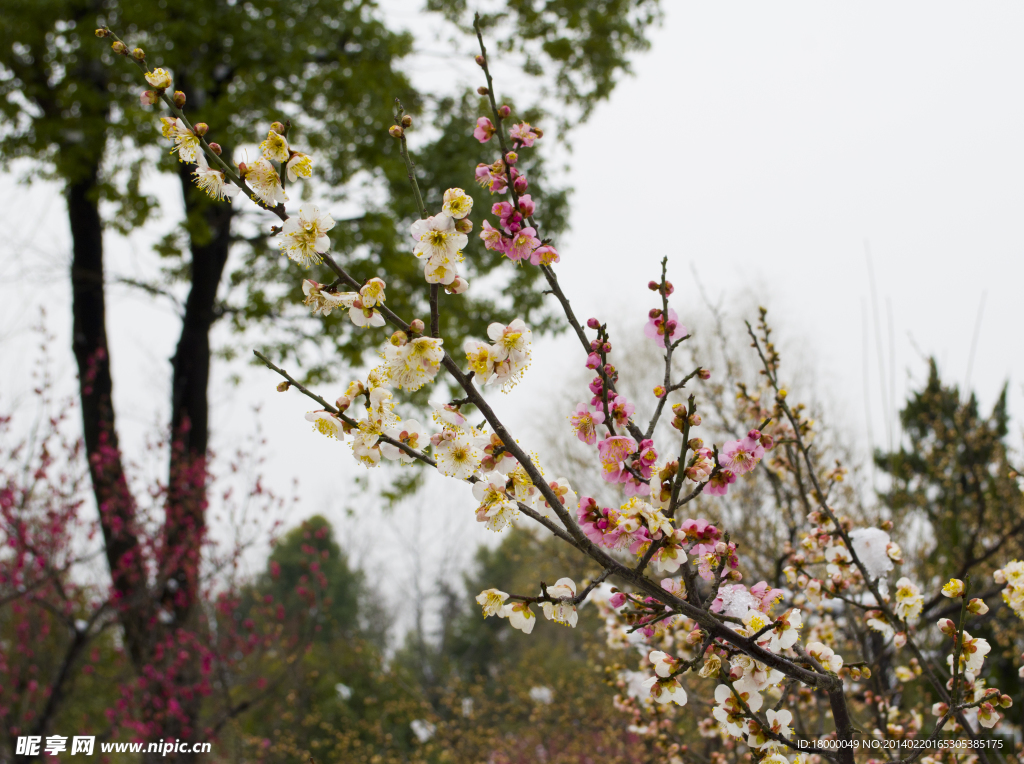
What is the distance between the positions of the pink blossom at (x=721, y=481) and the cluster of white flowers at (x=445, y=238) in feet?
2.23

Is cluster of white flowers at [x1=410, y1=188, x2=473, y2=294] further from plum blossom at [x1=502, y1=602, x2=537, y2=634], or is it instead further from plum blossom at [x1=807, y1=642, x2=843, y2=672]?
plum blossom at [x1=807, y1=642, x2=843, y2=672]

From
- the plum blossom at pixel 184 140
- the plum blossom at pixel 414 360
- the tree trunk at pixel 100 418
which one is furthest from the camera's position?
the tree trunk at pixel 100 418

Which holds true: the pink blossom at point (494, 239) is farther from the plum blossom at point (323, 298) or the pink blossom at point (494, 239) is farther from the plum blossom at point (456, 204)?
the plum blossom at point (323, 298)

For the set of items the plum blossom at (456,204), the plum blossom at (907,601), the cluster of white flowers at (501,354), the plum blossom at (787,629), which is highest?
the plum blossom at (456,204)

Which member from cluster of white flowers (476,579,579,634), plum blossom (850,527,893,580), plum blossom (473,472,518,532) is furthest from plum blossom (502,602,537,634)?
plum blossom (850,527,893,580)

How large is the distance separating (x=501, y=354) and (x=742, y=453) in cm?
57

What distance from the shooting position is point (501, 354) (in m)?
1.27

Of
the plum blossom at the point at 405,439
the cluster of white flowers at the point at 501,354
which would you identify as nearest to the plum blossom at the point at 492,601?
the plum blossom at the point at 405,439

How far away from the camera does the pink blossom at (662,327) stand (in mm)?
1521

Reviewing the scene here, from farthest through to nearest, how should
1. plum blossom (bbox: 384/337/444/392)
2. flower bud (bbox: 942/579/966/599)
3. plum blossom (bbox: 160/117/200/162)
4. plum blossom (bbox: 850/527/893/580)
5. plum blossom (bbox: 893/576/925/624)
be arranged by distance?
plum blossom (bbox: 850/527/893/580) < plum blossom (bbox: 893/576/925/624) < flower bud (bbox: 942/579/966/599) < plum blossom (bbox: 160/117/200/162) < plum blossom (bbox: 384/337/444/392)

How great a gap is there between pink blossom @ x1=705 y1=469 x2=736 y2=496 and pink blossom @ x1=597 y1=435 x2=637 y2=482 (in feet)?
0.60

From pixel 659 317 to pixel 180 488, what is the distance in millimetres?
4760

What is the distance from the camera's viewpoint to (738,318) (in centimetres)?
955

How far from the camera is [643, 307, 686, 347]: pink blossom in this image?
1521 millimetres
